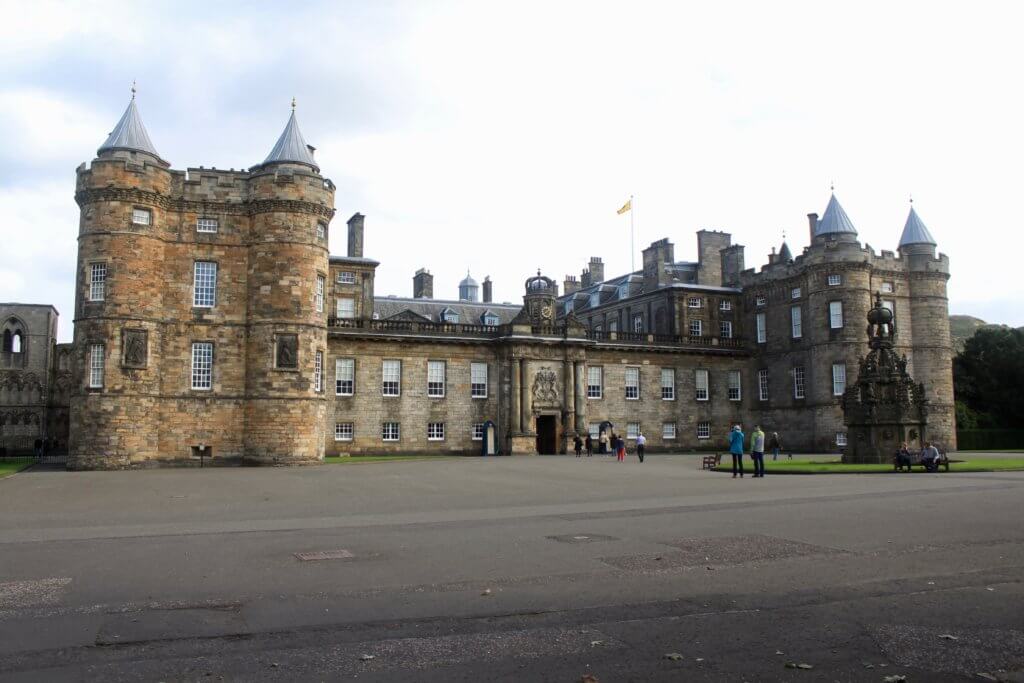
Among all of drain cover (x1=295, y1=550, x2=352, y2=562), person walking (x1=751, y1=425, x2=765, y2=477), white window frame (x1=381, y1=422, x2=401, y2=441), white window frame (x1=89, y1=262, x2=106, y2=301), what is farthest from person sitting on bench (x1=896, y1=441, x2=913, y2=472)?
white window frame (x1=89, y1=262, x2=106, y2=301)

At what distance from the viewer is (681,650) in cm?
667

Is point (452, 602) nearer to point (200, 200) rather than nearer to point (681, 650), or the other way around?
point (681, 650)

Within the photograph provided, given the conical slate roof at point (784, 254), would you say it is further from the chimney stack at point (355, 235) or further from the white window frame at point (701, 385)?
the chimney stack at point (355, 235)

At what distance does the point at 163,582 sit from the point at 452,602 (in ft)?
11.5

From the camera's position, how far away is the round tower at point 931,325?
171 feet

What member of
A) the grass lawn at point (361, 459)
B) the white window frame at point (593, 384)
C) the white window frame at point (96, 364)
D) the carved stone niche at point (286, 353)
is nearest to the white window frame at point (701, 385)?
the white window frame at point (593, 384)

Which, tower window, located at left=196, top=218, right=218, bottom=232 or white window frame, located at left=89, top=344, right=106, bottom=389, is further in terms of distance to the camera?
tower window, located at left=196, top=218, right=218, bottom=232

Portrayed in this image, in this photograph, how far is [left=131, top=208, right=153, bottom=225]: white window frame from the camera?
36.6m

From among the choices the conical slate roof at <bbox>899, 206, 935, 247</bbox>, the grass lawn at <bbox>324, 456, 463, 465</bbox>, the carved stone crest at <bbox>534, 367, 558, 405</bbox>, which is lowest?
the grass lawn at <bbox>324, 456, 463, 465</bbox>

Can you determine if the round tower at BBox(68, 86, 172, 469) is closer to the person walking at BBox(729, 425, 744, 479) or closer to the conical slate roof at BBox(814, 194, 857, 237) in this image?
the person walking at BBox(729, 425, 744, 479)

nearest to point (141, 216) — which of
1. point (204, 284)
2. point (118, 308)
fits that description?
point (204, 284)

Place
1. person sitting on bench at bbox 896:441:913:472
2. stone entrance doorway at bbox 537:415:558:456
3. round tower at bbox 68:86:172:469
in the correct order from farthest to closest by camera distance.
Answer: stone entrance doorway at bbox 537:415:558:456, round tower at bbox 68:86:172:469, person sitting on bench at bbox 896:441:913:472

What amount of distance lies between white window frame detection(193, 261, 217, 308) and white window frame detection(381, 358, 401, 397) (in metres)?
11.2

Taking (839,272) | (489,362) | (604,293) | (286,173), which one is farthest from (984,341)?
(286,173)
